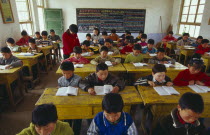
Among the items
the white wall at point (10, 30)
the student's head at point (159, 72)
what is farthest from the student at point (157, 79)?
the white wall at point (10, 30)

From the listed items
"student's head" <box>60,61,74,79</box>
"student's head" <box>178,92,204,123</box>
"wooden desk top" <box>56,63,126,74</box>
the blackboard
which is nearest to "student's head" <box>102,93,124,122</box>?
"student's head" <box>178,92,204,123</box>

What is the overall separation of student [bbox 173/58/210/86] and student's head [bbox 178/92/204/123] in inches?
39.7

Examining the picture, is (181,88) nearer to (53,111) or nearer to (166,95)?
(166,95)

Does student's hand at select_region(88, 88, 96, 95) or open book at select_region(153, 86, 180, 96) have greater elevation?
student's hand at select_region(88, 88, 96, 95)

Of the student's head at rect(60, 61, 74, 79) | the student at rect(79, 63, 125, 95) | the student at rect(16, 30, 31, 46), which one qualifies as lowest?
the student at rect(79, 63, 125, 95)

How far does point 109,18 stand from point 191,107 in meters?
7.49

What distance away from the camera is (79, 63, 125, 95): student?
1.96 m

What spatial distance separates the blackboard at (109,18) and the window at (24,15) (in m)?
2.50

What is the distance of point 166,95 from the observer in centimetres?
188

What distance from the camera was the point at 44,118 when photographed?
109 cm

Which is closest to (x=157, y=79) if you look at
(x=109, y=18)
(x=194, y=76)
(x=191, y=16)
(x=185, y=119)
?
(x=194, y=76)

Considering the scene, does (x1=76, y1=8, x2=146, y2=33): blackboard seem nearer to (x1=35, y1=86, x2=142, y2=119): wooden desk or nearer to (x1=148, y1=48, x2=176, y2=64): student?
(x1=148, y1=48, x2=176, y2=64): student

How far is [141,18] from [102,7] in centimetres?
219

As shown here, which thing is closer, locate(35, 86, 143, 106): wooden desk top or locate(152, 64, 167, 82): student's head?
locate(35, 86, 143, 106): wooden desk top
